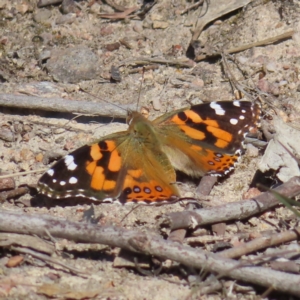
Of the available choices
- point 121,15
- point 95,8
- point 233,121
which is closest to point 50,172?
point 233,121

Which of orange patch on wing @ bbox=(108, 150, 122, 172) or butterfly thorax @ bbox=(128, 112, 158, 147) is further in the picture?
butterfly thorax @ bbox=(128, 112, 158, 147)

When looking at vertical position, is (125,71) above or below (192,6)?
below

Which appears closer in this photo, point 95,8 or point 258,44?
point 258,44

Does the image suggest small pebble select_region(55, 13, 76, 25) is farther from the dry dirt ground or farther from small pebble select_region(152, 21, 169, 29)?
small pebble select_region(152, 21, 169, 29)

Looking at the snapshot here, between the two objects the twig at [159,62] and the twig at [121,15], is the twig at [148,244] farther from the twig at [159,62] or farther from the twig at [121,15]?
the twig at [121,15]

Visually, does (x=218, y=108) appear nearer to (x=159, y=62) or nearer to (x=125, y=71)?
(x=159, y=62)

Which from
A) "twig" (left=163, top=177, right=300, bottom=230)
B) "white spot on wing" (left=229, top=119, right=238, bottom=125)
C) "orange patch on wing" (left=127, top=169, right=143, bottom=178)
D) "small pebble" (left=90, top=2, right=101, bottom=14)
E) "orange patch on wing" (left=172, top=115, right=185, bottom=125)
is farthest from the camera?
"small pebble" (left=90, top=2, right=101, bottom=14)

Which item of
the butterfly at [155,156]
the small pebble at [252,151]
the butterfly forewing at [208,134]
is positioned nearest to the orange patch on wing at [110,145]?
the butterfly at [155,156]

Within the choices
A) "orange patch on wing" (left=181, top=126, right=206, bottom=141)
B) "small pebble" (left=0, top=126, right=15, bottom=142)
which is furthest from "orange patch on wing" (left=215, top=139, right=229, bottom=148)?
"small pebble" (left=0, top=126, right=15, bottom=142)
